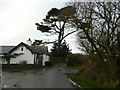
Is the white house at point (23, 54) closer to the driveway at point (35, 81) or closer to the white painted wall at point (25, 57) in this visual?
the white painted wall at point (25, 57)

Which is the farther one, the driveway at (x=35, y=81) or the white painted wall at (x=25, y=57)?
the white painted wall at (x=25, y=57)

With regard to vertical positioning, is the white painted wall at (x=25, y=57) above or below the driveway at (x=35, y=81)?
above

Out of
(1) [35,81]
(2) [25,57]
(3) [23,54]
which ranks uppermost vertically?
(3) [23,54]

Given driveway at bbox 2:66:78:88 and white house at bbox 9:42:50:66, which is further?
white house at bbox 9:42:50:66

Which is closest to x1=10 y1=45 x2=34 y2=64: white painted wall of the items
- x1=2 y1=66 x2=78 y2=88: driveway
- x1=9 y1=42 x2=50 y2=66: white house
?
x1=9 y1=42 x2=50 y2=66: white house

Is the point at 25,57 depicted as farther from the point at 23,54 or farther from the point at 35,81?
the point at 35,81

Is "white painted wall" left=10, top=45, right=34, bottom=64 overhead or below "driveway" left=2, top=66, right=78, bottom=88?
overhead

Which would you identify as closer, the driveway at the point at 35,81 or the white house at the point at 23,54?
the driveway at the point at 35,81

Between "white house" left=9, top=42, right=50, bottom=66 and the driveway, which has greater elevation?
"white house" left=9, top=42, right=50, bottom=66

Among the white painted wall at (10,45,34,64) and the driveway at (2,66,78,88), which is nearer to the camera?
the driveway at (2,66,78,88)

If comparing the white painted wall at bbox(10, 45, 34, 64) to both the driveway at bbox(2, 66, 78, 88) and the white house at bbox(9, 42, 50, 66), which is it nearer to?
the white house at bbox(9, 42, 50, 66)

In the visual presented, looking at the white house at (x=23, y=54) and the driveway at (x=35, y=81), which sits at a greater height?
the white house at (x=23, y=54)

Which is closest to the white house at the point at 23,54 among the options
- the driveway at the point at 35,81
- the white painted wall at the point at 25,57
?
the white painted wall at the point at 25,57

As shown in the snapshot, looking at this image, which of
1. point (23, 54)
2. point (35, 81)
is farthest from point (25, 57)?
point (35, 81)
